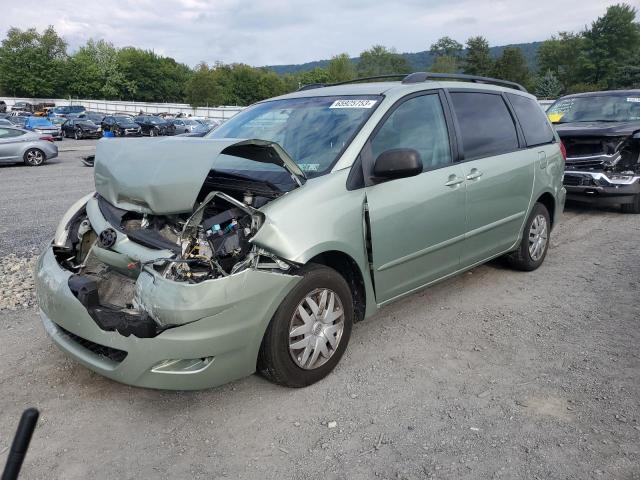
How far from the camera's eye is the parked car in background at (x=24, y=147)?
1603 cm

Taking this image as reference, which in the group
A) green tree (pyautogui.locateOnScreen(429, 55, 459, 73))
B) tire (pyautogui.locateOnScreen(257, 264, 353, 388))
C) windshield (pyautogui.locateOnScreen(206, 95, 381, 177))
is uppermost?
green tree (pyautogui.locateOnScreen(429, 55, 459, 73))

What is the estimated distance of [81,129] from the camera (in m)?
32.4

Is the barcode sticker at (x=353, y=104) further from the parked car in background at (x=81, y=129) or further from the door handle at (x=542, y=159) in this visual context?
the parked car in background at (x=81, y=129)

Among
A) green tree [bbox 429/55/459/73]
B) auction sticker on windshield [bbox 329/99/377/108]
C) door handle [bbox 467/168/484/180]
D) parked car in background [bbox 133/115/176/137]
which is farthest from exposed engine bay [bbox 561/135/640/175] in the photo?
green tree [bbox 429/55/459/73]

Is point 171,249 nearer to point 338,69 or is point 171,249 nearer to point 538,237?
point 538,237

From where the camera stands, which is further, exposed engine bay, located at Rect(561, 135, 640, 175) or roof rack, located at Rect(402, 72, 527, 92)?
exposed engine bay, located at Rect(561, 135, 640, 175)

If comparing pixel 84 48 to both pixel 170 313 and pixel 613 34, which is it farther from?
pixel 170 313

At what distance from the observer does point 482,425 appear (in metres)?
2.91

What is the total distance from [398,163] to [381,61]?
140 metres

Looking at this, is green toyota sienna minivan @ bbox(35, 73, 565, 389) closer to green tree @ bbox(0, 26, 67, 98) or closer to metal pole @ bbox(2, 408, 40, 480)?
metal pole @ bbox(2, 408, 40, 480)

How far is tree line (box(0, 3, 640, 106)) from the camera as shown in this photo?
69.9 m

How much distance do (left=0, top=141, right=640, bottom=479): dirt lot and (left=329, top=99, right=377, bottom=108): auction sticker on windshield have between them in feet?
5.50

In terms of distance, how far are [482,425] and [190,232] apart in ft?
6.26

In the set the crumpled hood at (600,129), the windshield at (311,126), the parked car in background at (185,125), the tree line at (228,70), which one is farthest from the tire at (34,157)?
the tree line at (228,70)
